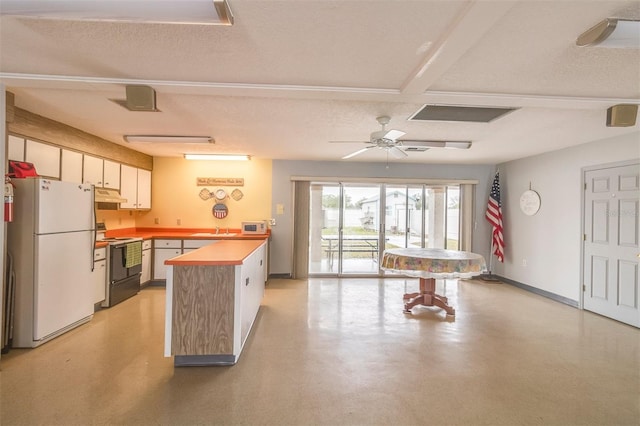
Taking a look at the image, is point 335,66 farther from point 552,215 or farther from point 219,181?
point 552,215

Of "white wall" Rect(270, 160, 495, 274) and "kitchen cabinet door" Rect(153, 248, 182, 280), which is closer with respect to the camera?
"kitchen cabinet door" Rect(153, 248, 182, 280)

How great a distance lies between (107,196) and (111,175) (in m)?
0.45

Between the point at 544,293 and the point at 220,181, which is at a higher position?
the point at 220,181

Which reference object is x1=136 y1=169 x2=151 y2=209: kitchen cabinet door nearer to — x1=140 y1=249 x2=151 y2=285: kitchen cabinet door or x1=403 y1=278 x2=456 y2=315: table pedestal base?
x1=140 y1=249 x2=151 y2=285: kitchen cabinet door

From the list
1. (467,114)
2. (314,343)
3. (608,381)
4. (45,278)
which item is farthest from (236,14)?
(608,381)

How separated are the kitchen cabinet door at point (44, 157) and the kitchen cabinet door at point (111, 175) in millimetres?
908

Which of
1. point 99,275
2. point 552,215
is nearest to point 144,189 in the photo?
point 99,275

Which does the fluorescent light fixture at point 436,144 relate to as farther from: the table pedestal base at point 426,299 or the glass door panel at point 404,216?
the glass door panel at point 404,216

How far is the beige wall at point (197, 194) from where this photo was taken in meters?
6.23

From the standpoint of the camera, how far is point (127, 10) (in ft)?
4.90

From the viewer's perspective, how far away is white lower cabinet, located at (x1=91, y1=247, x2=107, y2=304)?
407cm

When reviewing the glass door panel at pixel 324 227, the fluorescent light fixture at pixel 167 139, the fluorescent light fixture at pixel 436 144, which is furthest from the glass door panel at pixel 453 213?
the fluorescent light fixture at pixel 167 139

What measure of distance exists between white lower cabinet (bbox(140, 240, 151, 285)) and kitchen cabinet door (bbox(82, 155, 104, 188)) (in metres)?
1.25

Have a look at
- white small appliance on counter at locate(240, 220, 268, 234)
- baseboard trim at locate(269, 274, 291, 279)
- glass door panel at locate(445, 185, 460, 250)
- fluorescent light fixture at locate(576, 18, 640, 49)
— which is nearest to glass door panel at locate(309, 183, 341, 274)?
baseboard trim at locate(269, 274, 291, 279)
